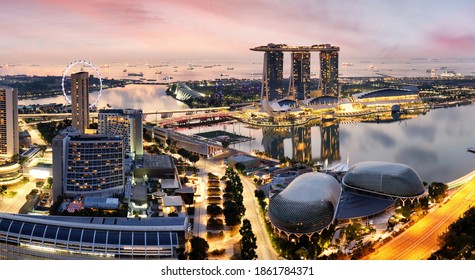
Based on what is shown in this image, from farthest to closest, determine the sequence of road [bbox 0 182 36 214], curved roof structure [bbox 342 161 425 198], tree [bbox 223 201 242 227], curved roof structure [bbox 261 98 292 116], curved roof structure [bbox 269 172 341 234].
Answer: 1. curved roof structure [bbox 261 98 292 116]
2. curved roof structure [bbox 342 161 425 198]
3. road [bbox 0 182 36 214]
4. tree [bbox 223 201 242 227]
5. curved roof structure [bbox 269 172 341 234]

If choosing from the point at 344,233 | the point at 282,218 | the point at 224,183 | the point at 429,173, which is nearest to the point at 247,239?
the point at 282,218

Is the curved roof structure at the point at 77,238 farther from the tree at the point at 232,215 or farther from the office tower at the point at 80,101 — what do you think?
the office tower at the point at 80,101

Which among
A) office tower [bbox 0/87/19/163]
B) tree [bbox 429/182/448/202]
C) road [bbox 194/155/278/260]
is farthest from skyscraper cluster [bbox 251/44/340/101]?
tree [bbox 429/182/448/202]

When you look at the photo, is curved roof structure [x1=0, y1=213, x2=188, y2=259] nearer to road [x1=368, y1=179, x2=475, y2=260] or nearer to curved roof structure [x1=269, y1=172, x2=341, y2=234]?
curved roof structure [x1=269, y1=172, x2=341, y2=234]

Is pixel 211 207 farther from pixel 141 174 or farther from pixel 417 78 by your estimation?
pixel 417 78

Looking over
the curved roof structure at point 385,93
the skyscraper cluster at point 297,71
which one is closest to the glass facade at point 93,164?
the skyscraper cluster at point 297,71

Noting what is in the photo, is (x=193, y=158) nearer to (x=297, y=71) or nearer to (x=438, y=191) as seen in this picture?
(x=438, y=191)

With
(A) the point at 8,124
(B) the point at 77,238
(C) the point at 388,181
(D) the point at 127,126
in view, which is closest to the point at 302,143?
(D) the point at 127,126
